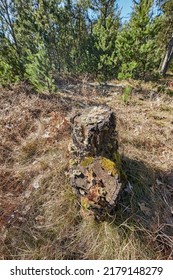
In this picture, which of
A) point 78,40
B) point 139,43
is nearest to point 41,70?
point 139,43

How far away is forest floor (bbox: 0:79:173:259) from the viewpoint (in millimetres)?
1570

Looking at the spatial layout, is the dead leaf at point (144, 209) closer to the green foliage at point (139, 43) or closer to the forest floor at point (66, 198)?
the forest floor at point (66, 198)

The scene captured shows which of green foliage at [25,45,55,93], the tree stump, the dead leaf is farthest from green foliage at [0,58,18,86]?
the dead leaf

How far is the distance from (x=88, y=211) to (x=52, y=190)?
57cm

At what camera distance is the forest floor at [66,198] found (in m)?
1.57

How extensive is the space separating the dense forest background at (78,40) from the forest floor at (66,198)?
1.94 m

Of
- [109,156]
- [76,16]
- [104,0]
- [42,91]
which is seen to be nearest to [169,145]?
[109,156]

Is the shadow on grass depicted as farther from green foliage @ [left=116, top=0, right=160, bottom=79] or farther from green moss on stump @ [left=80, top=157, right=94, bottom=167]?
green foliage @ [left=116, top=0, right=160, bottom=79]

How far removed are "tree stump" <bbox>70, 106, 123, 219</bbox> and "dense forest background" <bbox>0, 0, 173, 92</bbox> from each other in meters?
3.19

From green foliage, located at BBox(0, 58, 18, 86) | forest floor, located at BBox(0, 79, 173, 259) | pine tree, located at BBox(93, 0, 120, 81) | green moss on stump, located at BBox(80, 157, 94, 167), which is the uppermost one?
pine tree, located at BBox(93, 0, 120, 81)

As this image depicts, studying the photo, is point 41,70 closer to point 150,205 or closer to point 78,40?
point 150,205

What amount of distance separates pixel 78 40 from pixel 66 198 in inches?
369

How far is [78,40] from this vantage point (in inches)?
361

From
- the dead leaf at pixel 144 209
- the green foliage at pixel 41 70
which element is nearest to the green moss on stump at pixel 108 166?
the dead leaf at pixel 144 209
